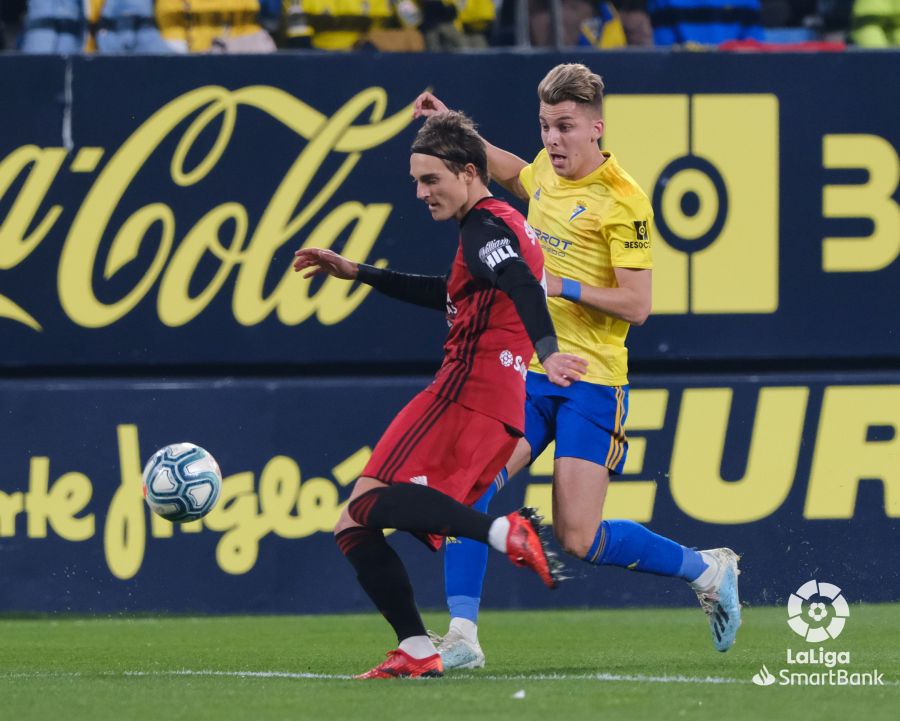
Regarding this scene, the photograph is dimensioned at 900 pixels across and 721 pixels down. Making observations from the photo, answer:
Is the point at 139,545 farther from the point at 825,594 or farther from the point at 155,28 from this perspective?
the point at 825,594

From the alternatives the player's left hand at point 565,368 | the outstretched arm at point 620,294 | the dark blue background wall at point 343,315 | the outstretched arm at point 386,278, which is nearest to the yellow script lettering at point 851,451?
the dark blue background wall at point 343,315

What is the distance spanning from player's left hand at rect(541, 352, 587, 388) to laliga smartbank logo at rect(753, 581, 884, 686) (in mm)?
1328

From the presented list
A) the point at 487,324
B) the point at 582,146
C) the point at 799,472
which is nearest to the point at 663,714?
the point at 487,324

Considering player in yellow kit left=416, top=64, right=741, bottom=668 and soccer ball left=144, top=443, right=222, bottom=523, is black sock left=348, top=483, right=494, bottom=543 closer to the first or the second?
player in yellow kit left=416, top=64, right=741, bottom=668

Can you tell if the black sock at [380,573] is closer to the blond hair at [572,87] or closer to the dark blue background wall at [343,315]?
the blond hair at [572,87]

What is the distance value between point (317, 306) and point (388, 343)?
0.44 meters

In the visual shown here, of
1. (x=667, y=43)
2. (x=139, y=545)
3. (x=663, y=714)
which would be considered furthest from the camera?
(x=667, y=43)

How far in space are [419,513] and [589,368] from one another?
1359 mm

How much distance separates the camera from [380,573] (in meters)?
5.74

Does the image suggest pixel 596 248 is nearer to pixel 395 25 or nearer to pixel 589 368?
pixel 589 368

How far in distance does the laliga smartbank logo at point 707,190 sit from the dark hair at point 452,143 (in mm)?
3543

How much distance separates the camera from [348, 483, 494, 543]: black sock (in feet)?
17.8

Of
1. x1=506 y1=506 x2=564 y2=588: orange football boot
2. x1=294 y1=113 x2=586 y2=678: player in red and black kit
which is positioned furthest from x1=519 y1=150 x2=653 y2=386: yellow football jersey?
x1=506 y1=506 x2=564 y2=588: orange football boot

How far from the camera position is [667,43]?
10430mm
